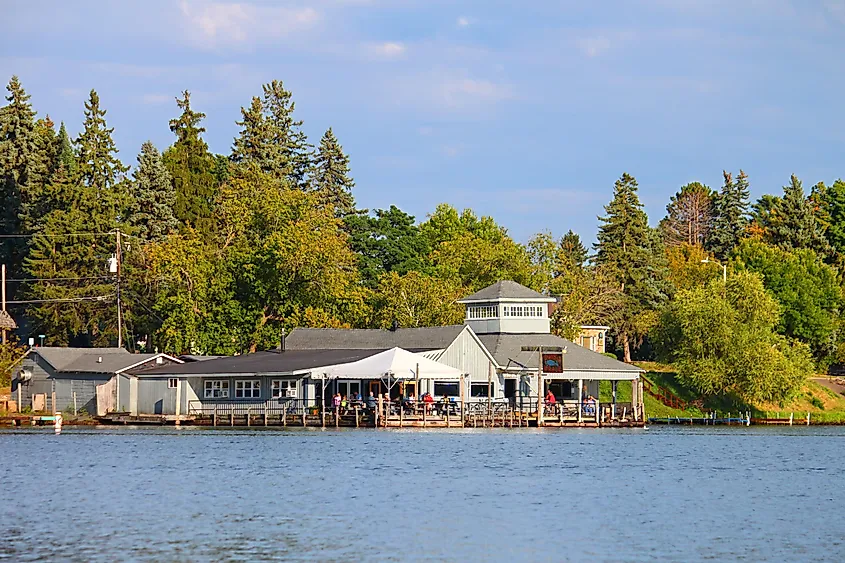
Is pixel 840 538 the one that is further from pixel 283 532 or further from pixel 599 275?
pixel 599 275

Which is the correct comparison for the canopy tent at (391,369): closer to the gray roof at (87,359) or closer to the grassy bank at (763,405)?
the gray roof at (87,359)

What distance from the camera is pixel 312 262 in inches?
3580

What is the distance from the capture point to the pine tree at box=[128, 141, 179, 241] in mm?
111625

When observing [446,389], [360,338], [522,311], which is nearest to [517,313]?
[522,311]

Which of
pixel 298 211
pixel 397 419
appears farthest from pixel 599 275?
pixel 397 419

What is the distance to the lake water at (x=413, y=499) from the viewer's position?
1193 inches

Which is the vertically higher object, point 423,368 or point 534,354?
point 534,354

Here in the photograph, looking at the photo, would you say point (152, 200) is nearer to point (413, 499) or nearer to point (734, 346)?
point (734, 346)

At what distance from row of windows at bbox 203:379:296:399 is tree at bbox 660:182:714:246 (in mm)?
84437

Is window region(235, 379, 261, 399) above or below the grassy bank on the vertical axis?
above

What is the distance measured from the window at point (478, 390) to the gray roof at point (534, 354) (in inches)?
66.6

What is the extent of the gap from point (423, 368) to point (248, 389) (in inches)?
435

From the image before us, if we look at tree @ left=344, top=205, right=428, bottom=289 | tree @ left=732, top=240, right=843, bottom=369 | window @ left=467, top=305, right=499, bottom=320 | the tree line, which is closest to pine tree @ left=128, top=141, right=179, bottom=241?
the tree line

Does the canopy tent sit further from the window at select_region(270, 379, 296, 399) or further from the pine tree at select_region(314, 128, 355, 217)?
the pine tree at select_region(314, 128, 355, 217)
